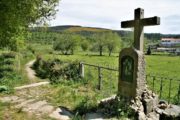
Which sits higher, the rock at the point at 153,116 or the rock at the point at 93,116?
the rock at the point at 93,116

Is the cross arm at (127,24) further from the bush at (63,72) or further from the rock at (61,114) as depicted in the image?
the bush at (63,72)

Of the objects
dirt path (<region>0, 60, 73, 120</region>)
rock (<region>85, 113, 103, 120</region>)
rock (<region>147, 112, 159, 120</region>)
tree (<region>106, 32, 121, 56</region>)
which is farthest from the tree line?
rock (<region>85, 113, 103, 120</region>)

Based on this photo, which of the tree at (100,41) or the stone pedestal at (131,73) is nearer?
the stone pedestal at (131,73)

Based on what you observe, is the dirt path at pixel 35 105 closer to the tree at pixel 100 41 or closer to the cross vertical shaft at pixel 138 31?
the cross vertical shaft at pixel 138 31

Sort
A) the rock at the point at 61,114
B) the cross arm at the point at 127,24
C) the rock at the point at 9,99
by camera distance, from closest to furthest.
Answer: the rock at the point at 61,114
the cross arm at the point at 127,24
the rock at the point at 9,99

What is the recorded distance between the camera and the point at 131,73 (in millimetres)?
8648

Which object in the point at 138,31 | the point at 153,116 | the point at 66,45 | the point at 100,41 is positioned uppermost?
the point at 138,31

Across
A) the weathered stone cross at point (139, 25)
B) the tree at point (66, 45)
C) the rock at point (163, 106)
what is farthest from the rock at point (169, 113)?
the tree at point (66, 45)

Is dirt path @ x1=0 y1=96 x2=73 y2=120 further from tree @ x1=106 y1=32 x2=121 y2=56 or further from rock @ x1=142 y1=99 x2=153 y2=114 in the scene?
tree @ x1=106 y1=32 x2=121 y2=56

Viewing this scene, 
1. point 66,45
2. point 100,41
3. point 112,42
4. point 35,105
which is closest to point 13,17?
point 35,105

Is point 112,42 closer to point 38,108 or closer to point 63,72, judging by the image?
point 63,72

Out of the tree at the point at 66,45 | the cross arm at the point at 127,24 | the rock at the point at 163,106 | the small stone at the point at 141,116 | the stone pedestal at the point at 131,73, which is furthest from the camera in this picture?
the tree at the point at 66,45

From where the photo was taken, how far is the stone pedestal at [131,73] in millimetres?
8359

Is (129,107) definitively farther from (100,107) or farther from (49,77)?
(49,77)
